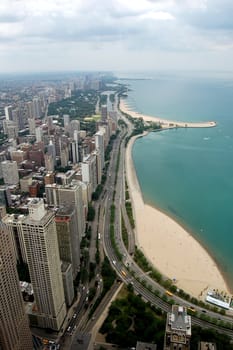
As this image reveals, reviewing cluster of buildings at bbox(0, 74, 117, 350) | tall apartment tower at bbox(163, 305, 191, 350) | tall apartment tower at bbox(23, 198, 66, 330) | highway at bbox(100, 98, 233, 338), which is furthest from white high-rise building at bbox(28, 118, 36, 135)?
tall apartment tower at bbox(163, 305, 191, 350)

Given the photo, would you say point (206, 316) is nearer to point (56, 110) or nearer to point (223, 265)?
point (223, 265)

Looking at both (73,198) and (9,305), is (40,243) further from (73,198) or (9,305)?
(73,198)

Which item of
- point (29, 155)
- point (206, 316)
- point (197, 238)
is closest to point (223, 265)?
point (197, 238)

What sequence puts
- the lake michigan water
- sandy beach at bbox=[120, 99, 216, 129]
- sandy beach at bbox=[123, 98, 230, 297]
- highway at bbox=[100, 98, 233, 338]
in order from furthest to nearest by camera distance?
sandy beach at bbox=[120, 99, 216, 129], the lake michigan water, sandy beach at bbox=[123, 98, 230, 297], highway at bbox=[100, 98, 233, 338]

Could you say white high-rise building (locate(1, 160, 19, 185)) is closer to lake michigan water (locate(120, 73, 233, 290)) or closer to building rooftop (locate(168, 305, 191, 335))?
lake michigan water (locate(120, 73, 233, 290))

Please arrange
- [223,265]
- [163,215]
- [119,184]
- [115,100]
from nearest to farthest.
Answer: [223,265] < [163,215] < [119,184] < [115,100]

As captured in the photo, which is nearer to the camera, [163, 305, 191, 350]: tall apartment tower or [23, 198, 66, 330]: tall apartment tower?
[163, 305, 191, 350]: tall apartment tower
